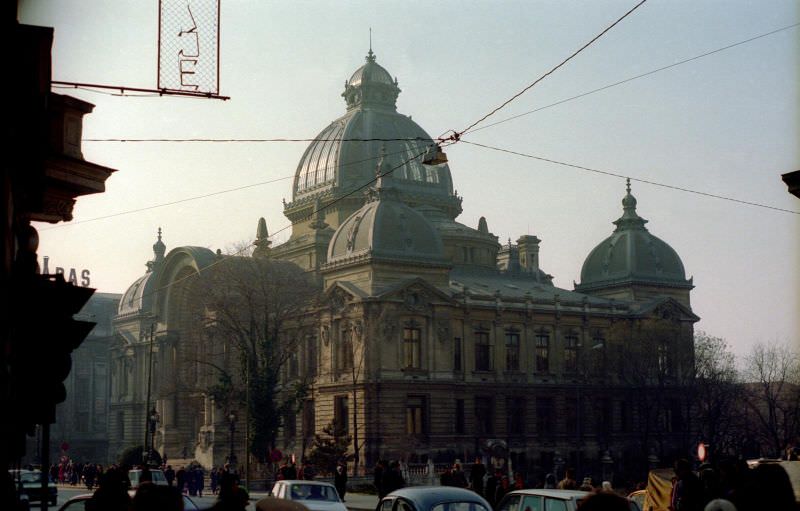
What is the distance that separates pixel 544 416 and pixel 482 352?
6.54 meters

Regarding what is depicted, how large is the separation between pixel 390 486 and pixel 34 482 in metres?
16.5

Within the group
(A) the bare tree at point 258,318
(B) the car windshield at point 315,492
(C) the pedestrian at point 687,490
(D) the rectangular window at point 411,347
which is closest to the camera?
(C) the pedestrian at point 687,490

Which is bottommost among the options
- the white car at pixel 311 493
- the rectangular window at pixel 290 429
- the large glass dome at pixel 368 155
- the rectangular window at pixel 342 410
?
the white car at pixel 311 493

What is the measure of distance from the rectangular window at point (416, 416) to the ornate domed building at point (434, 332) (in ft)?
0.38

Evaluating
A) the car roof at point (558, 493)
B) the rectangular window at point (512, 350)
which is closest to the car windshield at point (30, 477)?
the car roof at point (558, 493)

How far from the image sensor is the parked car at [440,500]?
19609mm

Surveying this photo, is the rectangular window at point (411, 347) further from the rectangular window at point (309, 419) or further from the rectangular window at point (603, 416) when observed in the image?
the rectangular window at point (603, 416)

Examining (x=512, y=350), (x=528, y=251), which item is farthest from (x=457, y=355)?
(x=528, y=251)

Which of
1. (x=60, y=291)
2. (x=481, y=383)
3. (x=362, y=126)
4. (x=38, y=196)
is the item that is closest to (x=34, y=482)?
(x=38, y=196)

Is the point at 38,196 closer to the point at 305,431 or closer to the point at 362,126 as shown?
the point at 305,431

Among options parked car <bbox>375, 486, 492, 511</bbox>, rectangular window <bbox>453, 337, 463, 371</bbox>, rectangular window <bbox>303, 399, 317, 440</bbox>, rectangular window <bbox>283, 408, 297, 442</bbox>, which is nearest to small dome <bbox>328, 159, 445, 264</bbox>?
rectangular window <bbox>453, 337, 463, 371</bbox>

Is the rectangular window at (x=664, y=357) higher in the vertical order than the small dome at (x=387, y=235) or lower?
lower

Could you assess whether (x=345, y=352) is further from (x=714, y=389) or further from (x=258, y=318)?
(x=714, y=389)

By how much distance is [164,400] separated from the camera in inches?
3661
